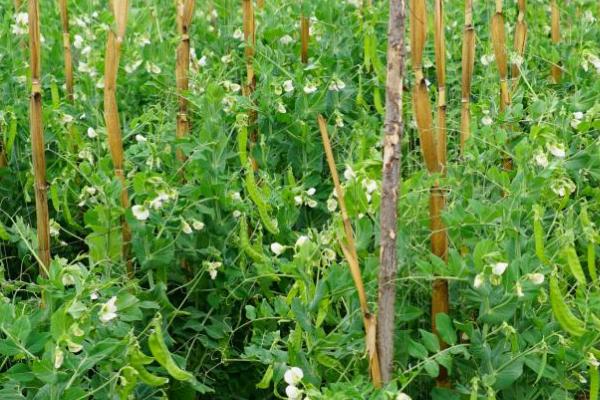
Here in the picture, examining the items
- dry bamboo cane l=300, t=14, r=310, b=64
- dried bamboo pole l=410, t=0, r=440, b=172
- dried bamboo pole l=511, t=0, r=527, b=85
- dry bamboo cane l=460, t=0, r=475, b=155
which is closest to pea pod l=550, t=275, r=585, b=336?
dried bamboo pole l=410, t=0, r=440, b=172

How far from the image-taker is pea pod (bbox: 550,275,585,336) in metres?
1.63

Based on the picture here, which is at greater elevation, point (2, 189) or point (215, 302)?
point (2, 189)

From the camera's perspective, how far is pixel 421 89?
187 cm

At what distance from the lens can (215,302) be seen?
2.19 m

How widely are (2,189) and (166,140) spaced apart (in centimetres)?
53

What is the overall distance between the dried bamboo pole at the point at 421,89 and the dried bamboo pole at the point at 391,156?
185 millimetres

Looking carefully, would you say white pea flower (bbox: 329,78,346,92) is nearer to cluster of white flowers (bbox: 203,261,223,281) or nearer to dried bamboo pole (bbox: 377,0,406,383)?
cluster of white flowers (bbox: 203,261,223,281)

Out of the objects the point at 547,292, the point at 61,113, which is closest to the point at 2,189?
the point at 61,113

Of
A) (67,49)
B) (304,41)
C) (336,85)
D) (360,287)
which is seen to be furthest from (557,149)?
(67,49)

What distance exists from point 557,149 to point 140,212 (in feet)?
2.82

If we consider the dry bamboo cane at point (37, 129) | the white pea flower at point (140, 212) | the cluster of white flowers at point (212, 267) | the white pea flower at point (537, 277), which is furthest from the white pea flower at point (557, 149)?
the dry bamboo cane at point (37, 129)

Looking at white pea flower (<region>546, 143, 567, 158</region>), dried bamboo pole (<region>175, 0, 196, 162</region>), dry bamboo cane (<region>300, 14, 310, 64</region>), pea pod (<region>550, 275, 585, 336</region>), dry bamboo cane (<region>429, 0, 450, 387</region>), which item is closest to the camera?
pea pod (<region>550, 275, 585, 336</region>)

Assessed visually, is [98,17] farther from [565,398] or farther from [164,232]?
[565,398]

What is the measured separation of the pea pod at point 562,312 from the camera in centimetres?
163
